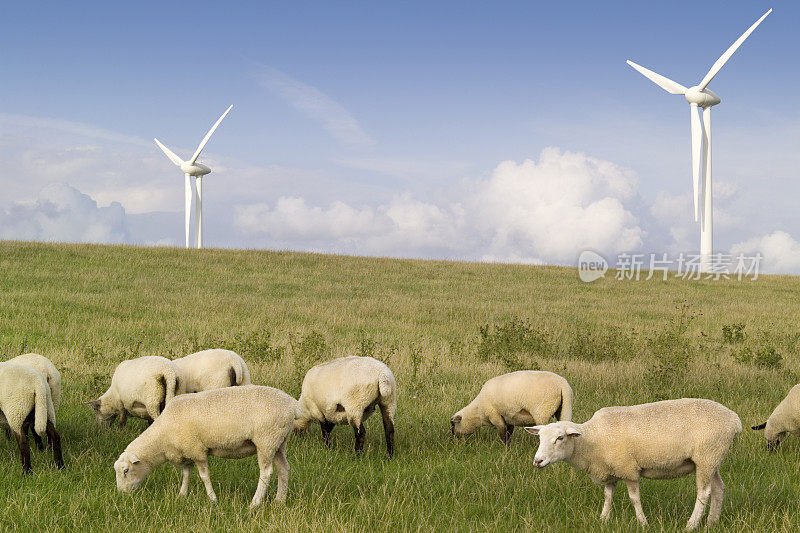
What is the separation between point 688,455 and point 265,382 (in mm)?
8307

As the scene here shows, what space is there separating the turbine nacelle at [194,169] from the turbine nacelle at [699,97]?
130 ft

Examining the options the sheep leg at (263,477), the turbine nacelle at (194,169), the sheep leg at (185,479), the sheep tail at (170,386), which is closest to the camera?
the sheep leg at (263,477)

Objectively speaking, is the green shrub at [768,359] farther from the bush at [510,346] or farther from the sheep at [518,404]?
the sheep at [518,404]

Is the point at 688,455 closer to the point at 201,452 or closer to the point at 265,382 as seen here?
the point at 201,452

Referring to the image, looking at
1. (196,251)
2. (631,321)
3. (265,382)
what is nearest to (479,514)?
(265,382)

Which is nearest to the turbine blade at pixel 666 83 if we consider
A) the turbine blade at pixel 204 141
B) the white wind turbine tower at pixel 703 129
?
the white wind turbine tower at pixel 703 129

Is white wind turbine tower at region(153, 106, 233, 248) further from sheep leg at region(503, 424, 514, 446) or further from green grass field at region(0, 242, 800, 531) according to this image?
sheep leg at region(503, 424, 514, 446)

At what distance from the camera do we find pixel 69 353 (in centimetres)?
1488

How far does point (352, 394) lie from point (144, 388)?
2989mm

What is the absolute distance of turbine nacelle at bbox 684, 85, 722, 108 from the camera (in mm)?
45344

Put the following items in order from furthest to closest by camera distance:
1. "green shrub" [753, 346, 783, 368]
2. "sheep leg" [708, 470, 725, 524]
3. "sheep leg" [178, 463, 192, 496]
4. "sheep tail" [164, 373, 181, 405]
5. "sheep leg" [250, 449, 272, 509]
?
"green shrub" [753, 346, 783, 368]
"sheep tail" [164, 373, 181, 405]
"sheep leg" [178, 463, 192, 496]
"sheep leg" [250, 449, 272, 509]
"sheep leg" [708, 470, 725, 524]

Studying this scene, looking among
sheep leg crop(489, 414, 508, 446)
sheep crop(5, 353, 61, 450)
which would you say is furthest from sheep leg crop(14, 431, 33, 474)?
sheep leg crop(489, 414, 508, 446)

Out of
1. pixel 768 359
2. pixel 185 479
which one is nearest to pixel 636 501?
pixel 185 479

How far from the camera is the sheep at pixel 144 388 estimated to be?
8.38 metres
